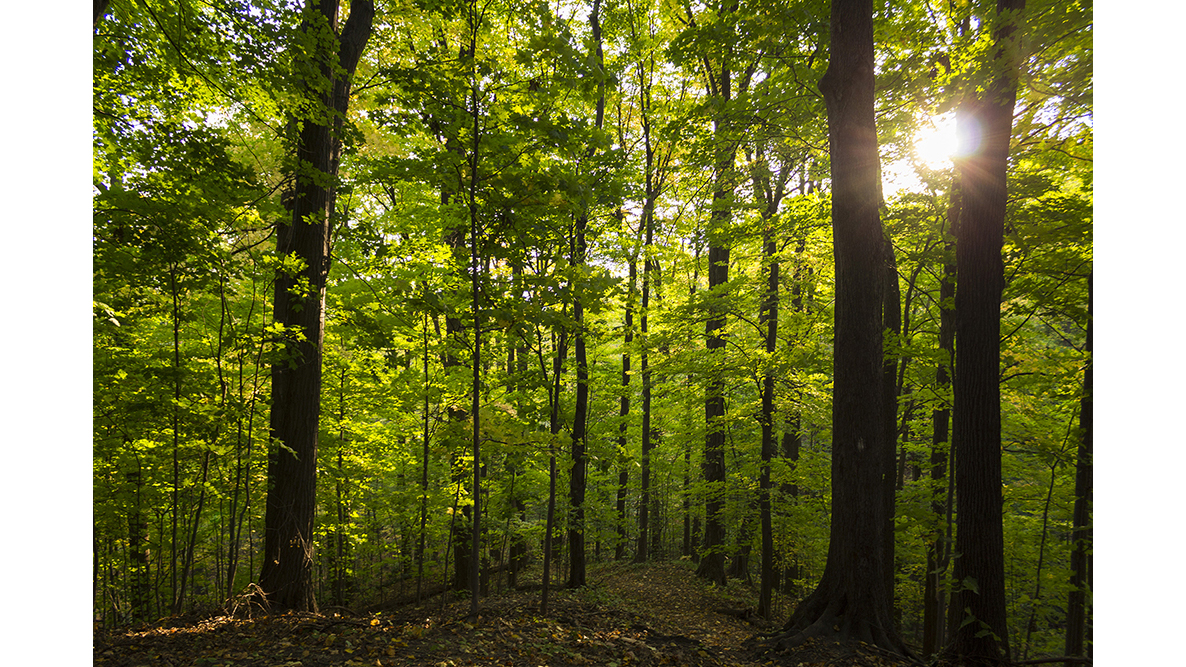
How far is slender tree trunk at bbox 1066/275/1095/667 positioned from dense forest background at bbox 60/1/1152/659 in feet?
0.92

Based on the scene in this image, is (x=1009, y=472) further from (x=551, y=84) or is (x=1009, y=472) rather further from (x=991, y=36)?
(x=551, y=84)

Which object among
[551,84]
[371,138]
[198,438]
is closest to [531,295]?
[551,84]

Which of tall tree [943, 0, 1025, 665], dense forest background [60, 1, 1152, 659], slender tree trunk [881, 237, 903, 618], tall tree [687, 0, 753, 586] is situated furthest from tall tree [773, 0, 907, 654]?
slender tree trunk [881, 237, 903, 618]

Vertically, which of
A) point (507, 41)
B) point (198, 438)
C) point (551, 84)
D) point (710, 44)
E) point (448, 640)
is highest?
point (507, 41)

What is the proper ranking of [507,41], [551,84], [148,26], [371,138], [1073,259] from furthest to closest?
[371,138] → [507,41] → [1073,259] → [551,84] → [148,26]

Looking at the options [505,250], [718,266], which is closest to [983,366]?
[505,250]

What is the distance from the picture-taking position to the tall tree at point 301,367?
545 centimetres

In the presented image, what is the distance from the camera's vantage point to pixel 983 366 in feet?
17.0

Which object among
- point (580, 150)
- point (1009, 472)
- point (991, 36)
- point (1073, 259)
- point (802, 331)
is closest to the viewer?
point (991, 36)

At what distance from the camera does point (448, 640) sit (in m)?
4.38

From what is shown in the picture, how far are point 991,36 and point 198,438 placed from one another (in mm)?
10155

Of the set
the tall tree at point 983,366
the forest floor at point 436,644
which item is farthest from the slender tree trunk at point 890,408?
the forest floor at point 436,644

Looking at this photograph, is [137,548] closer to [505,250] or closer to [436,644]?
[436,644]

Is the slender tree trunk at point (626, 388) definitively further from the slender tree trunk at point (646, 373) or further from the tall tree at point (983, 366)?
the tall tree at point (983, 366)
